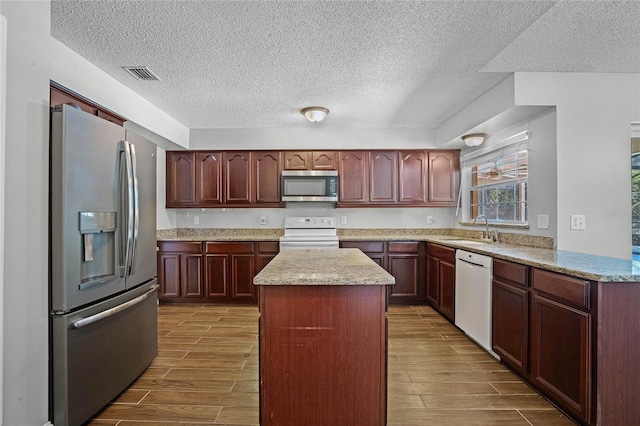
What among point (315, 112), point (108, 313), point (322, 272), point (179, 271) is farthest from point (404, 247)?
point (108, 313)

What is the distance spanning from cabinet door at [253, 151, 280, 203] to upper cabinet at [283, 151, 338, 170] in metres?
0.15

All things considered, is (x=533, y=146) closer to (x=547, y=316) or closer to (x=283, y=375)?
(x=547, y=316)

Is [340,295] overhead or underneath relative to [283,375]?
overhead

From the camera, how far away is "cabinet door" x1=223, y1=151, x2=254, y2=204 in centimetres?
443

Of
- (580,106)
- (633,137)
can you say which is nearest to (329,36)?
(580,106)

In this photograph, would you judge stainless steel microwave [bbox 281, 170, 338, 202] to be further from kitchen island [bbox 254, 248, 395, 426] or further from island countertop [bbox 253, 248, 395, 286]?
kitchen island [bbox 254, 248, 395, 426]

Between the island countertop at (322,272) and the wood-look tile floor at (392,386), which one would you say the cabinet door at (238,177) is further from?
A: the island countertop at (322,272)

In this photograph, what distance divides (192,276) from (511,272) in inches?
141

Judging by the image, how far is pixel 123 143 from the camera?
6.64ft

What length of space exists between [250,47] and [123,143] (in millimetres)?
1097

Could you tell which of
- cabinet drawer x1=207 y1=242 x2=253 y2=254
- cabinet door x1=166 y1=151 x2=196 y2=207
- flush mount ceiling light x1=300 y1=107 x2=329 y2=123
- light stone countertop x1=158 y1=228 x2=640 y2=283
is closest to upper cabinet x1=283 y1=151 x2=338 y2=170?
flush mount ceiling light x1=300 y1=107 x2=329 y2=123

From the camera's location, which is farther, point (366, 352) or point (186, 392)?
point (186, 392)

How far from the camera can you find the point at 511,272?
2.28 metres

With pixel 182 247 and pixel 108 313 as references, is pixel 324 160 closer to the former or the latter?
pixel 182 247
